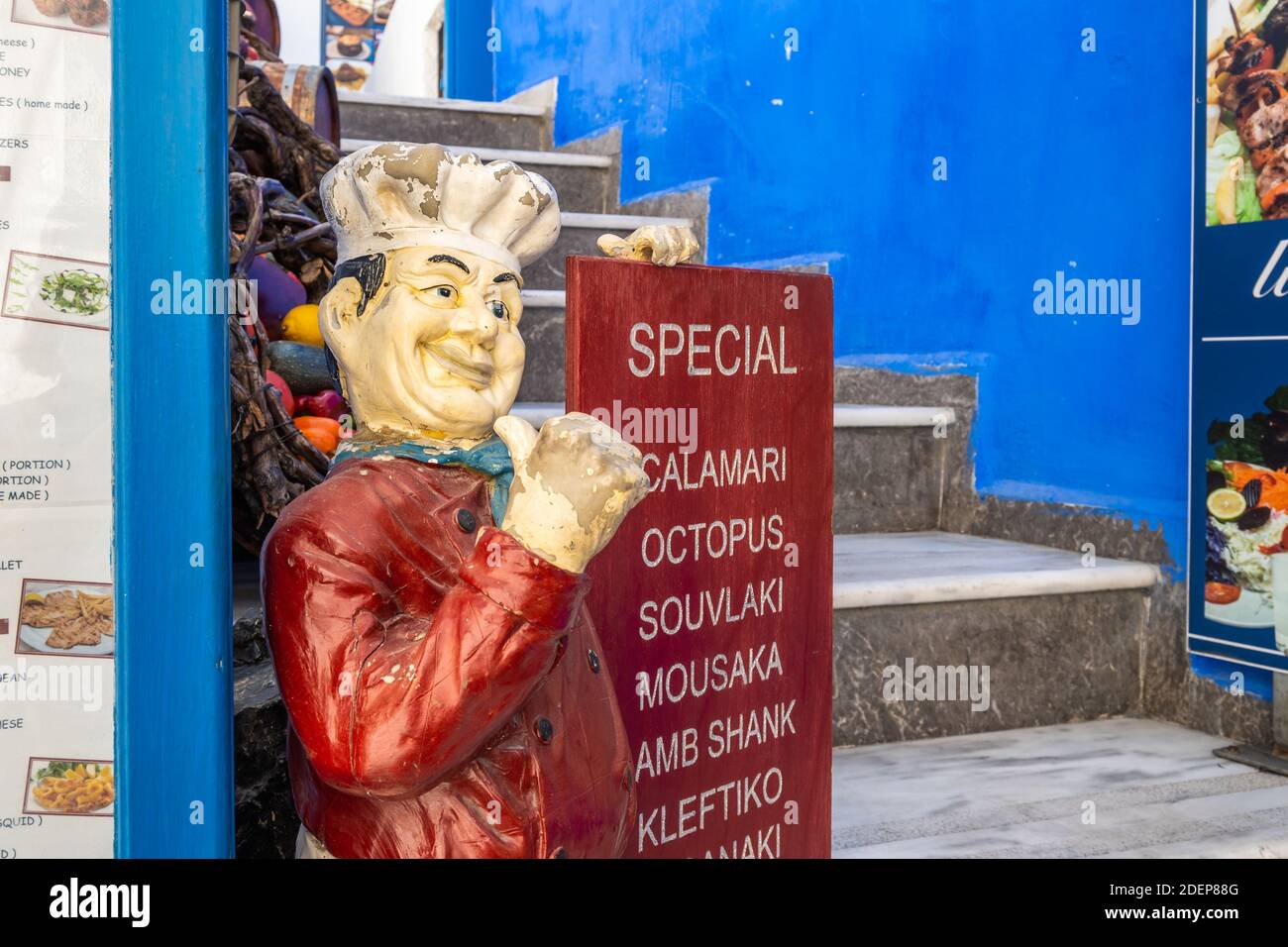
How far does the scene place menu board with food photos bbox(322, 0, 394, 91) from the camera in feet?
28.7

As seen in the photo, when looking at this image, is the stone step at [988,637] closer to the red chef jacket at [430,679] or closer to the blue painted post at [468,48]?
the red chef jacket at [430,679]

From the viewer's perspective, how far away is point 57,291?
106cm

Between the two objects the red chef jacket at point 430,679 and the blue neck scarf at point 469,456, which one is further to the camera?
the blue neck scarf at point 469,456

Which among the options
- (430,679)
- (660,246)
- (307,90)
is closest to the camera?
(430,679)

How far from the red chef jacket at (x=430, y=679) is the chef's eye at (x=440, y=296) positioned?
0.14 metres

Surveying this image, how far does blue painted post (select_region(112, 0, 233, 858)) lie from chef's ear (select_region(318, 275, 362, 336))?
93 millimetres

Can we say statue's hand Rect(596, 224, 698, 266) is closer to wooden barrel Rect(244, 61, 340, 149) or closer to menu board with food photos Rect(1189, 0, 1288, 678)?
menu board with food photos Rect(1189, 0, 1288, 678)

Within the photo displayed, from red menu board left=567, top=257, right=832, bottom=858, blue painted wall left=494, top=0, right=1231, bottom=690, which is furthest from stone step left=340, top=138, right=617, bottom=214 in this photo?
red menu board left=567, top=257, right=832, bottom=858

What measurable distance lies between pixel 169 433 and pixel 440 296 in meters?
0.26

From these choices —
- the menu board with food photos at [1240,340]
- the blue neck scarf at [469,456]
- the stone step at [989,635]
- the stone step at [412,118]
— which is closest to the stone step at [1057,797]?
the stone step at [989,635]

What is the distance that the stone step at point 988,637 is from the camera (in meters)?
2.13
